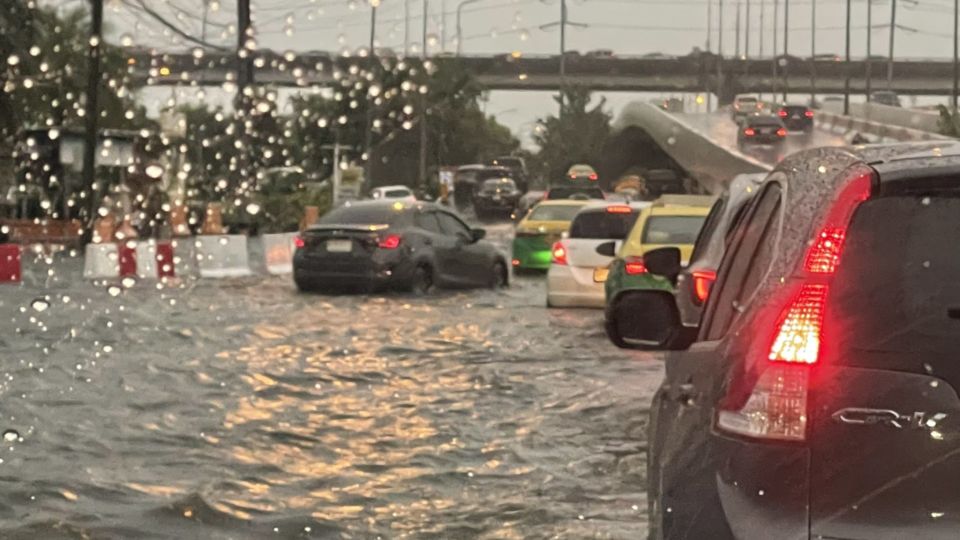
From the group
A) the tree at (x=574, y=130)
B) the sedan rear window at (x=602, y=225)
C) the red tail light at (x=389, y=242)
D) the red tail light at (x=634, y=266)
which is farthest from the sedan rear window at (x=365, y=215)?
the tree at (x=574, y=130)

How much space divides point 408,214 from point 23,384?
11.1 meters

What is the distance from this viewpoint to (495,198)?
211 feet

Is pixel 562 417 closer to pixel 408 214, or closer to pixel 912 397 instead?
pixel 912 397

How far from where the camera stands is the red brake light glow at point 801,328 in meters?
3.34

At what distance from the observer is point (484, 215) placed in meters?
65.4

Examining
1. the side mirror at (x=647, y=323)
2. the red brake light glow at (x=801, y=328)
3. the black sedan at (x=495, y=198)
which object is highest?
the red brake light glow at (x=801, y=328)

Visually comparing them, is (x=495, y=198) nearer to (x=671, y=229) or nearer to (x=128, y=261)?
(x=128, y=261)

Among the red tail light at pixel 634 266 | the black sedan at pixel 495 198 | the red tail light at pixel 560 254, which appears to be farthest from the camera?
the black sedan at pixel 495 198

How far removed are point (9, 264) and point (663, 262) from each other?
14.2m

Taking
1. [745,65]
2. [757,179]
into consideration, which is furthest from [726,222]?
[745,65]

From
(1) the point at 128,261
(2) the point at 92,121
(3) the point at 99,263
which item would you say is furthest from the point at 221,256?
(2) the point at 92,121

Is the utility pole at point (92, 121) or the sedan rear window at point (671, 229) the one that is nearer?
the sedan rear window at point (671, 229)

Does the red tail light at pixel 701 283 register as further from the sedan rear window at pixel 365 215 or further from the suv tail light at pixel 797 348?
the sedan rear window at pixel 365 215

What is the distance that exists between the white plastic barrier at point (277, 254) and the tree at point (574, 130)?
7939 cm
